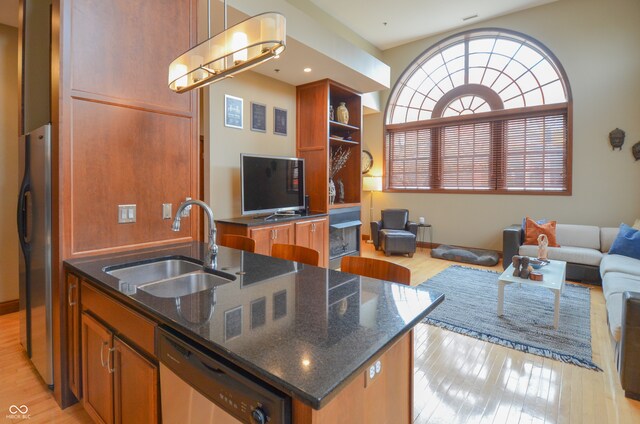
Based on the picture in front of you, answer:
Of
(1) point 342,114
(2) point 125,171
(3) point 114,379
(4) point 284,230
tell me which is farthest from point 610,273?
(2) point 125,171

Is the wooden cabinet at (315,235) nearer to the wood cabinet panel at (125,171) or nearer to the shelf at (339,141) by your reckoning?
the shelf at (339,141)

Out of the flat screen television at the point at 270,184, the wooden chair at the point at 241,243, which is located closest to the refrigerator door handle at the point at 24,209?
the wooden chair at the point at 241,243

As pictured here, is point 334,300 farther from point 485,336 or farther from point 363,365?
point 485,336

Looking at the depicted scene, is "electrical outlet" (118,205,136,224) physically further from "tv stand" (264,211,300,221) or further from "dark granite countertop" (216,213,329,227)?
"tv stand" (264,211,300,221)

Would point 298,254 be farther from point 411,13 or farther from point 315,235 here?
point 411,13

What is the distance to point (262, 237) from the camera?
144 inches

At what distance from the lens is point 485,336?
2.81 m

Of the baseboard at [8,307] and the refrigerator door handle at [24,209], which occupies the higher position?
the refrigerator door handle at [24,209]

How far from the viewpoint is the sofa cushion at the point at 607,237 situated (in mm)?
4434

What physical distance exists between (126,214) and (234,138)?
7.28 ft

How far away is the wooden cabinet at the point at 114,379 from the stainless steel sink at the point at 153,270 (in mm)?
238

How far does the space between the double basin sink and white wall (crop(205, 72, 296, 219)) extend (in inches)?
79.4

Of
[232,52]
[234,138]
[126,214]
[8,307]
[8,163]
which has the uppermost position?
[234,138]

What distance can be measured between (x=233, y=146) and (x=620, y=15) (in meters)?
5.65
